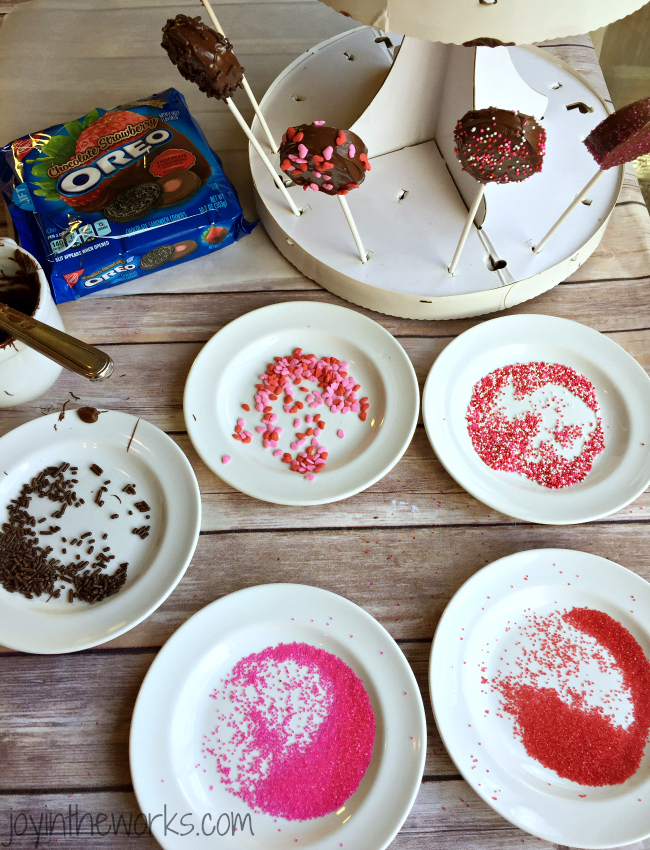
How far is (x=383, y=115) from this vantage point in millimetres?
997

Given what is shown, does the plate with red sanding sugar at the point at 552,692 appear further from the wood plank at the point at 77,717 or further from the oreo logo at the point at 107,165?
the oreo logo at the point at 107,165

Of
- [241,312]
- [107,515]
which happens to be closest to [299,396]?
[241,312]

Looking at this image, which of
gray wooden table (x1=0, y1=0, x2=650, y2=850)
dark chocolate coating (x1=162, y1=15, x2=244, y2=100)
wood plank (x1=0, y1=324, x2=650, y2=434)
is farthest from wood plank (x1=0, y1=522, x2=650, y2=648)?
dark chocolate coating (x1=162, y1=15, x2=244, y2=100)

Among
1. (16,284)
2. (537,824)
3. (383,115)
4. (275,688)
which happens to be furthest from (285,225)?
(537,824)

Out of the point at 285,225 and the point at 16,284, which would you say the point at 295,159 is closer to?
the point at 285,225

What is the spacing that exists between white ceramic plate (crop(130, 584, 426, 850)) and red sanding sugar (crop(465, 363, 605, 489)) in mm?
313

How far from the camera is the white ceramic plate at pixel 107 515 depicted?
2.56 ft

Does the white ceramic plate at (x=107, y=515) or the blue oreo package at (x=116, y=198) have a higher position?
the blue oreo package at (x=116, y=198)

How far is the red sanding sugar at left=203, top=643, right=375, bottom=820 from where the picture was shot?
0.73 metres

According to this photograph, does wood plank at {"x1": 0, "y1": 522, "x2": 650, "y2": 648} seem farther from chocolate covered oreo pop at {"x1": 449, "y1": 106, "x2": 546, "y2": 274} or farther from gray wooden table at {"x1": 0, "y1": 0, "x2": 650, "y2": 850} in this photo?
chocolate covered oreo pop at {"x1": 449, "y1": 106, "x2": 546, "y2": 274}

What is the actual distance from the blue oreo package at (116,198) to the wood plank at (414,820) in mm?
708

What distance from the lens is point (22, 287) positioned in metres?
0.89

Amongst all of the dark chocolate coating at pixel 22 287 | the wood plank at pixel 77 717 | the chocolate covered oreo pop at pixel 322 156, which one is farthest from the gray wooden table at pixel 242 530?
the chocolate covered oreo pop at pixel 322 156

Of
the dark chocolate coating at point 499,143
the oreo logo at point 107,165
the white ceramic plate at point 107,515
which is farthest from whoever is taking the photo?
the oreo logo at point 107,165
